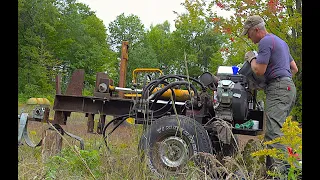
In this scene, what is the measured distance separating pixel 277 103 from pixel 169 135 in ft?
4.55

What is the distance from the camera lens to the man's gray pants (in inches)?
187

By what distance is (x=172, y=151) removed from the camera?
4.99m

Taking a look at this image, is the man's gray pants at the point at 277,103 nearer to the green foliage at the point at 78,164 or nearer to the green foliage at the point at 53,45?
the green foliage at the point at 78,164

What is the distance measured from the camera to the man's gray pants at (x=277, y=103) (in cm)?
474

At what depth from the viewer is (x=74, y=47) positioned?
52.1 metres

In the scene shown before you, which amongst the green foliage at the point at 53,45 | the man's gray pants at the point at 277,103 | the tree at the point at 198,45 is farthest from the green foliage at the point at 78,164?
the tree at the point at 198,45

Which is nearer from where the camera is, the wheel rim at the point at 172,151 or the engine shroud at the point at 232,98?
the wheel rim at the point at 172,151

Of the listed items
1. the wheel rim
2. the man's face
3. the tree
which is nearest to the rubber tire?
the wheel rim

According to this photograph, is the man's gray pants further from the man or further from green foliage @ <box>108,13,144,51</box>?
green foliage @ <box>108,13,144,51</box>

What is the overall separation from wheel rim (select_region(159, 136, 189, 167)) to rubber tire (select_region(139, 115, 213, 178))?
6 centimetres

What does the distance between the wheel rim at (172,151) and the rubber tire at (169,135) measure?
62 mm
